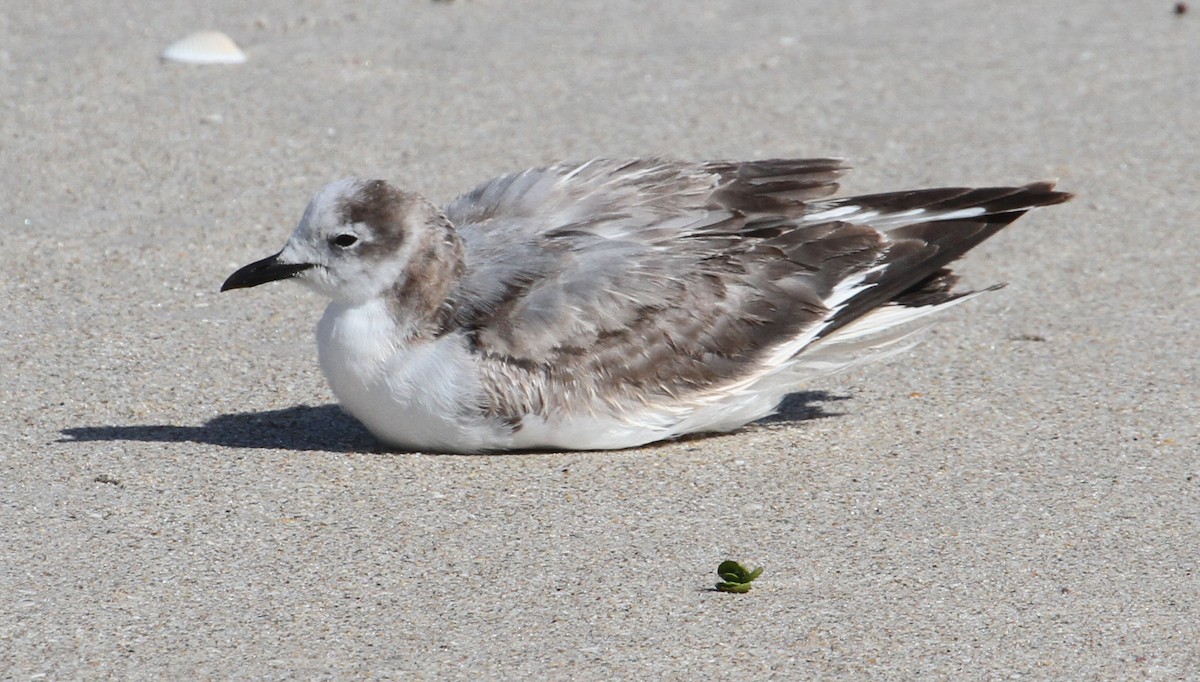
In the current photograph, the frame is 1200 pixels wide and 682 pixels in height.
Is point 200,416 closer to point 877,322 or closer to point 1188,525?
point 877,322

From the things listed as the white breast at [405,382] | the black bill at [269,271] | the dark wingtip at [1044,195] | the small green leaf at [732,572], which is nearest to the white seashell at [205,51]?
the black bill at [269,271]

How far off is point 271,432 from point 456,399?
28.9 inches

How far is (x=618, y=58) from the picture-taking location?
9945mm

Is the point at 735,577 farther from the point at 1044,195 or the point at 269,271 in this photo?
the point at 1044,195

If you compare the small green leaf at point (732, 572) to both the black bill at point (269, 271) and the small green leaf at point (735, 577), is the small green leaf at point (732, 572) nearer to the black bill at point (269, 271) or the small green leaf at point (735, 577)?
the small green leaf at point (735, 577)

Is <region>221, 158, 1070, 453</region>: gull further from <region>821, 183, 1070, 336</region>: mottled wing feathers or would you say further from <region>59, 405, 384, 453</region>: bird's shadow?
<region>59, 405, 384, 453</region>: bird's shadow

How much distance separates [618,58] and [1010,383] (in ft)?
14.2

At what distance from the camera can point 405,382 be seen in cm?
532

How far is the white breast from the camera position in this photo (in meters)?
5.33

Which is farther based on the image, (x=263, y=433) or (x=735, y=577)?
(x=263, y=433)

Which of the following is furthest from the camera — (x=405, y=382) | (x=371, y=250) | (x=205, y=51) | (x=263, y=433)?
(x=205, y=51)

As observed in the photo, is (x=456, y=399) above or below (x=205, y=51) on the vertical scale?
below

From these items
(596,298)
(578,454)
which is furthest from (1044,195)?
(578,454)

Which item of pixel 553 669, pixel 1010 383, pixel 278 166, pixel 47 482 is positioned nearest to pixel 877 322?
pixel 1010 383
